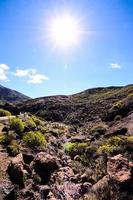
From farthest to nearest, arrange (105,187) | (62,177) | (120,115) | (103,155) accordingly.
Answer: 1. (120,115)
2. (103,155)
3. (62,177)
4. (105,187)

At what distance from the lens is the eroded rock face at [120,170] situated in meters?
13.5

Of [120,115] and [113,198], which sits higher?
[120,115]

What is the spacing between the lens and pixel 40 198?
12.6m

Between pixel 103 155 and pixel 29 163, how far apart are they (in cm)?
620

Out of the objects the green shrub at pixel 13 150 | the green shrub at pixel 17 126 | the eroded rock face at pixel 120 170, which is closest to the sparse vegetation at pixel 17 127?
the green shrub at pixel 17 126

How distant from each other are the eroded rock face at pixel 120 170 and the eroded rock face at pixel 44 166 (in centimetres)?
319

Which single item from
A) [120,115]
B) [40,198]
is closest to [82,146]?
[40,198]

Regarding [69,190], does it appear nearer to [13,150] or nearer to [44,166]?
[44,166]

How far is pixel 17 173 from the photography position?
13922mm

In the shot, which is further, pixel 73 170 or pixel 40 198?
pixel 73 170

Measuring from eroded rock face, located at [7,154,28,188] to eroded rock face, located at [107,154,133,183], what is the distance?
386 centimetres

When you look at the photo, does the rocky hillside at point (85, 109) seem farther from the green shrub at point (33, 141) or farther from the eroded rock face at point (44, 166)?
the eroded rock face at point (44, 166)

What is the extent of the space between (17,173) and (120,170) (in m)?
4.60

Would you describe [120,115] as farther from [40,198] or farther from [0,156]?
[40,198]
